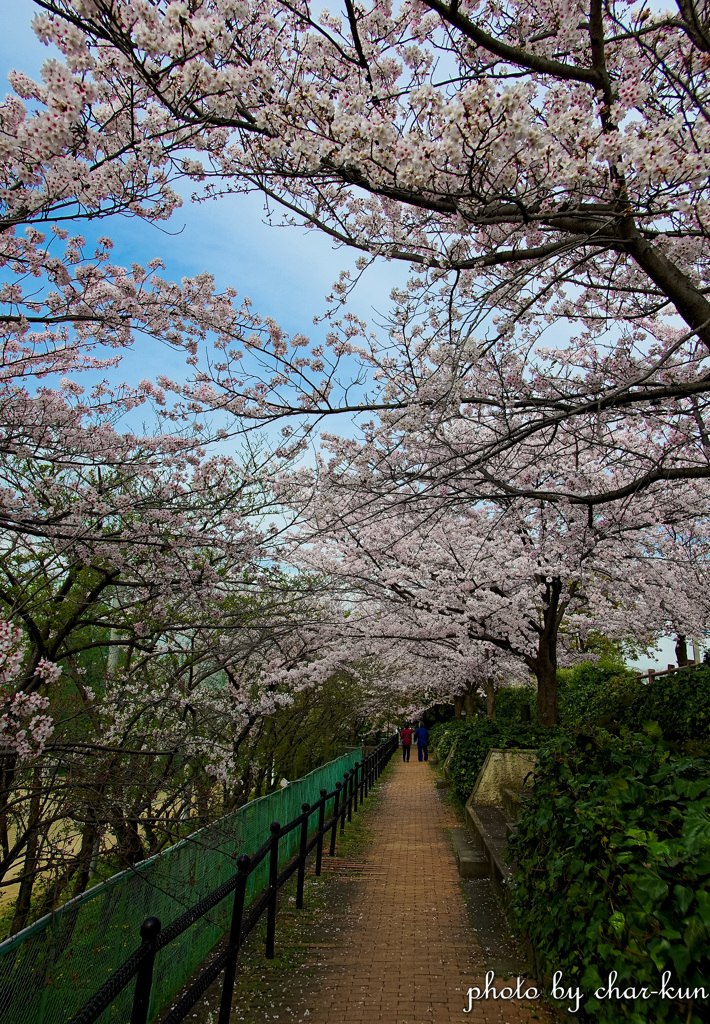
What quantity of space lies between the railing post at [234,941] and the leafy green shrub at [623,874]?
1665 millimetres

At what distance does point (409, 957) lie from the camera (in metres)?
4.48

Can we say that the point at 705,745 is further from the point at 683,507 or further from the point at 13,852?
the point at 683,507

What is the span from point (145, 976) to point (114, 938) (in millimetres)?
979

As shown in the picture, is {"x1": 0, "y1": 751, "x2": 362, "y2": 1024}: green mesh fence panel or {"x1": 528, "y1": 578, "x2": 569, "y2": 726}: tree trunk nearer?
{"x1": 0, "y1": 751, "x2": 362, "y2": 1024}: green mesh fence panel

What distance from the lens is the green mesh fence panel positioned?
246 centimetres

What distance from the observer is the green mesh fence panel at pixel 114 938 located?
2457 millimetres

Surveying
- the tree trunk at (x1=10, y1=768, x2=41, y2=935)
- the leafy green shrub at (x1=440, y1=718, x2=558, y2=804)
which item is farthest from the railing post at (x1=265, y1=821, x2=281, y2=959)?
the leafy green shrub at (x1=440, y1=718, x2=558, y2=804)

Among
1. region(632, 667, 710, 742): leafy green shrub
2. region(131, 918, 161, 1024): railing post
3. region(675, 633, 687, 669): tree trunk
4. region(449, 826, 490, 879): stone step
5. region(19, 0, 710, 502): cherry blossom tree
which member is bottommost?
region(449, 826, 490, 879): stone step

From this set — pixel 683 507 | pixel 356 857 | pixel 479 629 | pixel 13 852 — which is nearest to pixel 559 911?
pixel 13 852

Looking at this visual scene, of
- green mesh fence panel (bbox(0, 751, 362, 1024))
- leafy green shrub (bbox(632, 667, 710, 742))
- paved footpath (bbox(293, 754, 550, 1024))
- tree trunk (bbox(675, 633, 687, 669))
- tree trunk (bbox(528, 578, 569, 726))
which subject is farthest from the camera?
tree trunk (bbox(675, 633, 687, 669))

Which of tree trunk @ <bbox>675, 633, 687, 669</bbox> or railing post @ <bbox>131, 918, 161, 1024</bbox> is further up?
tree trunk @ <bbox>675, 633, 687, 669</bbox>

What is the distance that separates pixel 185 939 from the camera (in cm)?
392

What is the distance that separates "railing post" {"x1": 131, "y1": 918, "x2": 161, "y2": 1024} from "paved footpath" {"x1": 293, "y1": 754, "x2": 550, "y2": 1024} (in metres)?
1.70

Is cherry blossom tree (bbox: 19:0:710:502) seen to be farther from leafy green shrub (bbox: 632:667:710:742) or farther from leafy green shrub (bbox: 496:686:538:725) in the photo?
leafy green shrub (bbox: 496:686:538:725)
